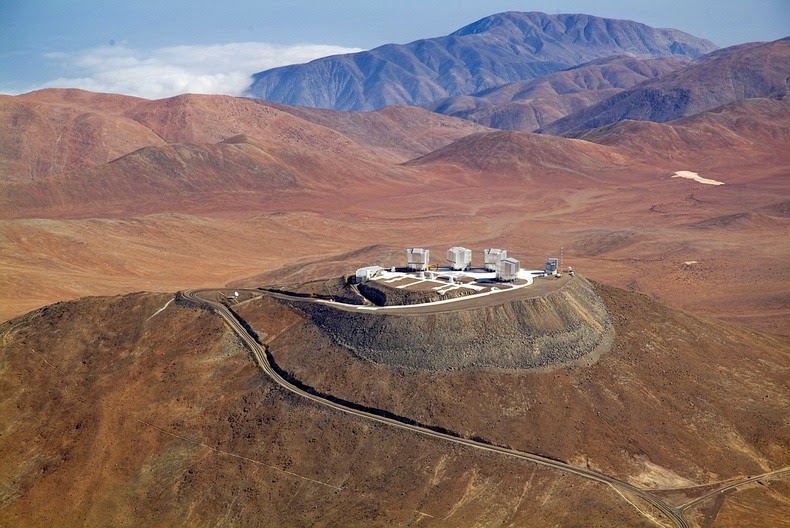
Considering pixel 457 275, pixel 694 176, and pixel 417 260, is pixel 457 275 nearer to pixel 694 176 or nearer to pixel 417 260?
pixel 417 260

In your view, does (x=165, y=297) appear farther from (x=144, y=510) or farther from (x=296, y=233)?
(x=296, y=233)

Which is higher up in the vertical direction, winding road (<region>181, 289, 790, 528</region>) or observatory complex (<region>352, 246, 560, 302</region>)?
observatory complex (<region>352, 246, 560, 302</region>)

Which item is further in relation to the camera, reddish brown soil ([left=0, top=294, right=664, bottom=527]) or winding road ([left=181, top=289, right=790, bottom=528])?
reddish brown soil ([left=0, top=294, right=664, bottom=527])

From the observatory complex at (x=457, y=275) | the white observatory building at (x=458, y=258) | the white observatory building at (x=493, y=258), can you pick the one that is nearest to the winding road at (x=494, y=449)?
the observatory complex at (x=457, y=275)

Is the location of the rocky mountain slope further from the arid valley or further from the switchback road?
the switchback road

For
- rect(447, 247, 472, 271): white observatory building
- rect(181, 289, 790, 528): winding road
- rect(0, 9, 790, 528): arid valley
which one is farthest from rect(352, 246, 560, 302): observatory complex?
rect(181, 289, 790, 528): winding road

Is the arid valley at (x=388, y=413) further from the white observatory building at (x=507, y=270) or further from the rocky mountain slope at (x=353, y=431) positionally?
the white observatory building at (x=507, y=270)

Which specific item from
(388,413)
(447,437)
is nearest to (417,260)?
(388,413)
